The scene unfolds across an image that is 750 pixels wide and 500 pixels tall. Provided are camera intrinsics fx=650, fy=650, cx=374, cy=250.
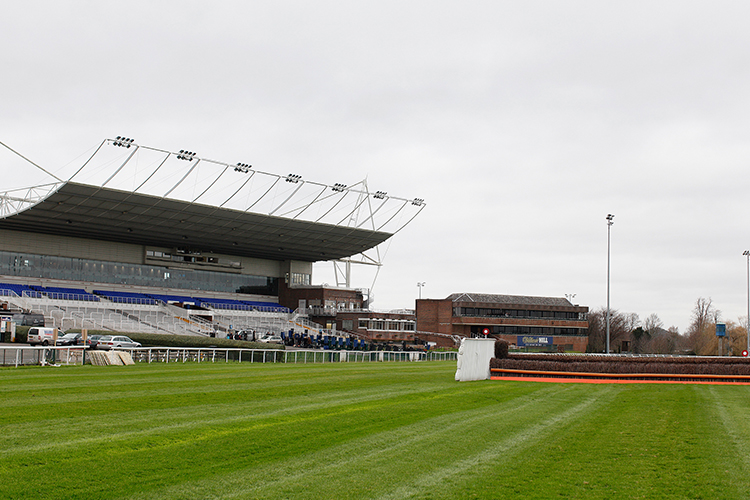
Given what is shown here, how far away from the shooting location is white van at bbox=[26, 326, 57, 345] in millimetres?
40531

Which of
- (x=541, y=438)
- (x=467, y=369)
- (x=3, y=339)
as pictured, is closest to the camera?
(x=541, y=438)

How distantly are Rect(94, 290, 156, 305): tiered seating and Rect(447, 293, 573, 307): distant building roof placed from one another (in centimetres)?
3999

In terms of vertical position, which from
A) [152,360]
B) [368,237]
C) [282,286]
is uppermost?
[368,237]

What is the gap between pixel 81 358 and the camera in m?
28.9

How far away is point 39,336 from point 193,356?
1165cm

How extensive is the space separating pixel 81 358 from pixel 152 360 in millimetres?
4859

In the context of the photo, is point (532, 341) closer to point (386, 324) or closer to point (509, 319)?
point (509, 319)

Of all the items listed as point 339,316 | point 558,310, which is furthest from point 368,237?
point 558,310

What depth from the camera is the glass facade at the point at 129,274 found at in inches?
2904

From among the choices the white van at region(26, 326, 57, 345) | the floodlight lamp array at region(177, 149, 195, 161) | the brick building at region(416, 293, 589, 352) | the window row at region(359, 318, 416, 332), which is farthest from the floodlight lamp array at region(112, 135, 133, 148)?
the brick building at region(416, 293, 589, 352)

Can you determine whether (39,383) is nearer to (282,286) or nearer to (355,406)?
(355,406)

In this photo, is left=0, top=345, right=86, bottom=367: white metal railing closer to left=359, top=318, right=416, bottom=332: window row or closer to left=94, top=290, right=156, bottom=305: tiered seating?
left=94, top=290, right=156, bottom=305: tiered seating

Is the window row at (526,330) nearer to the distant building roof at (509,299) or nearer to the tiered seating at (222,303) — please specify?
the distant building roof at (509,299)

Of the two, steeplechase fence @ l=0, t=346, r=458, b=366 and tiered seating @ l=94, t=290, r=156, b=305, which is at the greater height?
tiered seating @ l=94, t=290, r=156, b=305
